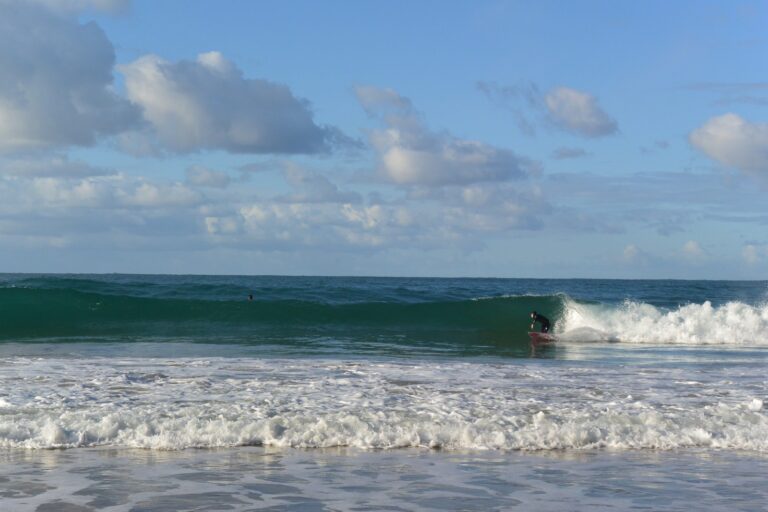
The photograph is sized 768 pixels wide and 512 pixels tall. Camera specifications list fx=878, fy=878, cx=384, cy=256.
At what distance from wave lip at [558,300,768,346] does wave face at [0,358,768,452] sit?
11.8 m

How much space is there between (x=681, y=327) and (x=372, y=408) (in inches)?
754

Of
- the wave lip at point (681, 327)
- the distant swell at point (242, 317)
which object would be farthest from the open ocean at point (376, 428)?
the distant swell at point (242, 317)

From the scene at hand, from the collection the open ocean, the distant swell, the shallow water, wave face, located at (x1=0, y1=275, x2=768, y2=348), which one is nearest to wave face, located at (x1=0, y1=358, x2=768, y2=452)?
the open ocean

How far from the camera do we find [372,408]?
11.0m

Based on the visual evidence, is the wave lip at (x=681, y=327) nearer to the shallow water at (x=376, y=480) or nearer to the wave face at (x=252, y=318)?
the wave face at (x=252, y=318)

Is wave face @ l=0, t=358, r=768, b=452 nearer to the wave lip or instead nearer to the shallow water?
the shallow water

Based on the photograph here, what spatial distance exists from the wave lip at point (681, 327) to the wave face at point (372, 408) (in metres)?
11.8

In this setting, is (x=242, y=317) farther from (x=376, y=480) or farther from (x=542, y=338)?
(x=376, y=480)

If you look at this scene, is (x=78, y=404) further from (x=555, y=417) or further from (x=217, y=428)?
(x=555, y=417)

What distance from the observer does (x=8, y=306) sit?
32.2 meters

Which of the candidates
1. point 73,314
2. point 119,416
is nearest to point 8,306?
point 73,314

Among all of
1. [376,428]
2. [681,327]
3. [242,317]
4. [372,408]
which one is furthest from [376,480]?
[242,317]

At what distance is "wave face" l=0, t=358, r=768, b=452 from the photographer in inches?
373

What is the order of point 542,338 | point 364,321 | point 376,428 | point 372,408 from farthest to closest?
point 364,321 → point 542,338 → point 372,408 → point 376,428
